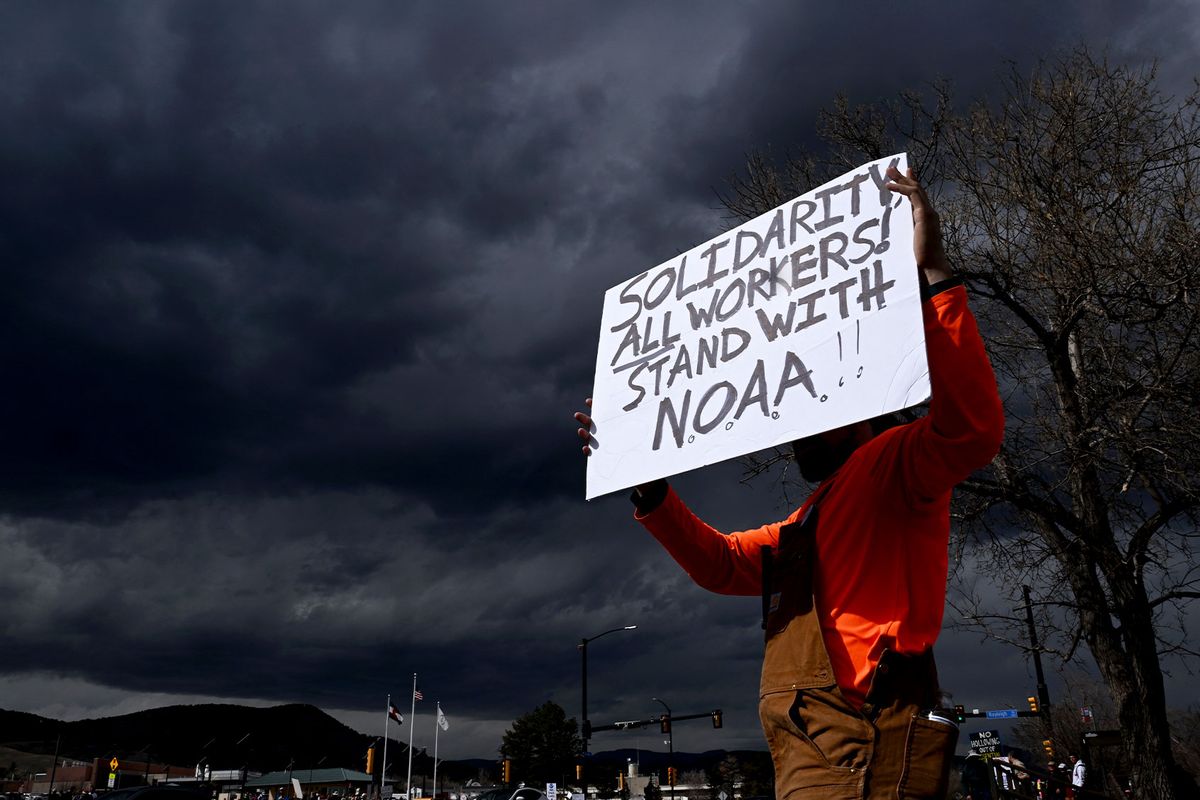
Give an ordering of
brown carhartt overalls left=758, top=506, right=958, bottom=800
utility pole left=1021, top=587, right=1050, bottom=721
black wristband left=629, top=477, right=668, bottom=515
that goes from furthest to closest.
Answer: utility pole left=1021, top=587, right=1050, bottom=721, black wristband left=629, top=477, right=668, bottom=515, brown carhartt overalls left=758, top=506, right=958, bottom=800

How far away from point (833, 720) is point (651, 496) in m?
1.03

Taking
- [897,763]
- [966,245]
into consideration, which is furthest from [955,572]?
[897,763]

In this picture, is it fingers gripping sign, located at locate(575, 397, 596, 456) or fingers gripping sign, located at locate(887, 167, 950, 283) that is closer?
fingers gripping sign, located at locate(887, 167, 950, 283)

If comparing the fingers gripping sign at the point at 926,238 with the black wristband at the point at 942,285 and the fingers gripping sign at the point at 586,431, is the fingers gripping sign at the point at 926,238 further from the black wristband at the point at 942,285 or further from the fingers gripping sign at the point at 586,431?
the fingers gripping sign at the point at 586,431

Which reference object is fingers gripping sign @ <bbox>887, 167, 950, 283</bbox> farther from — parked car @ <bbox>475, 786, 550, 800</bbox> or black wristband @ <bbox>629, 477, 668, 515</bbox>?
parked car @ <bbox>475, 786, 550, 800</bbox>

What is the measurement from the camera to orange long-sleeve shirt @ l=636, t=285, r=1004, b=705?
2.11 meters

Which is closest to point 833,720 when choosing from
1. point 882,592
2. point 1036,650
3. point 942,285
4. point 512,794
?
point 882,592

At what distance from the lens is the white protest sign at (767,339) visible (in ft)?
8.32

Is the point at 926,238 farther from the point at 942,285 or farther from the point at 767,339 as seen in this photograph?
the point at 767,339

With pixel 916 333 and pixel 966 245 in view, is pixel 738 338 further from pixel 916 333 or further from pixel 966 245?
pixel 966 245

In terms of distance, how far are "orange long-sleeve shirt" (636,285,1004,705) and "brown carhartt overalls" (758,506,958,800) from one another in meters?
0.04

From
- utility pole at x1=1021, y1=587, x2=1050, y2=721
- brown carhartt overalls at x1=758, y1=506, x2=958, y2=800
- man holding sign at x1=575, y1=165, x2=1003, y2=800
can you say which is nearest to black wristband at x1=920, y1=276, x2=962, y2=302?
man holding sign at x1=575, y1=165, x2=1003, y2=800

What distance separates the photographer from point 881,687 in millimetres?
2074

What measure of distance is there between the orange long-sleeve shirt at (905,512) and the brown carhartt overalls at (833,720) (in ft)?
0.13
